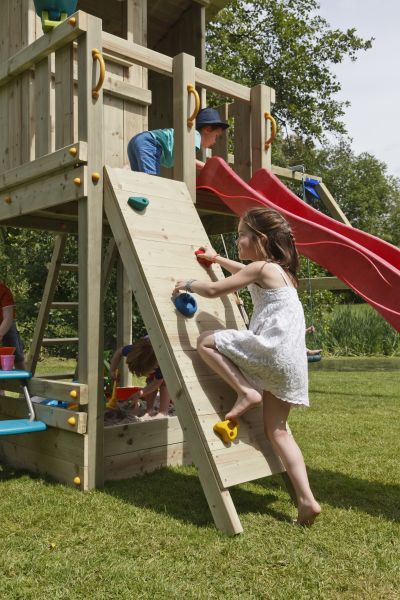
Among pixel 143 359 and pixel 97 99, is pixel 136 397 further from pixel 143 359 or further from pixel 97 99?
pixel 97 99

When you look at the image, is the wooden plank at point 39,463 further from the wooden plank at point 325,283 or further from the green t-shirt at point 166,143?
the wooden plank at point 325,283

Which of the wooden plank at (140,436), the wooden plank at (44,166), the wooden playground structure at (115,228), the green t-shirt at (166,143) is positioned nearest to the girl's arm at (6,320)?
the wooden playground structure at (115,228)

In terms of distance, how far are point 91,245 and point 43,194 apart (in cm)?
75

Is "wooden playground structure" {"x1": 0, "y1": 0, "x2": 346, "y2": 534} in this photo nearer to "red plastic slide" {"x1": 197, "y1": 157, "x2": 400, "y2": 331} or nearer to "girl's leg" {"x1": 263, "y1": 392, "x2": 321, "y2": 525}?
"girl's leg" {"x1": 263, "y1": 392, "x2": 321, "y2": 525}

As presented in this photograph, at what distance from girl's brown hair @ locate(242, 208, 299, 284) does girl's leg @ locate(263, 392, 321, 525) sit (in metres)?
0.79

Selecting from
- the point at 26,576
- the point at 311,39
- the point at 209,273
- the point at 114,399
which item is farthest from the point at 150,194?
the point at 311,39

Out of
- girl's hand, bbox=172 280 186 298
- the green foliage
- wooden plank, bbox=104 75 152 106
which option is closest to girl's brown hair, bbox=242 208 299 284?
girl's hand, bbox=172 280 186 298

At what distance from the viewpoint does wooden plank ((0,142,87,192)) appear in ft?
14.2

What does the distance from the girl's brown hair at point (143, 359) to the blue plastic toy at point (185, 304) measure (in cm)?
131

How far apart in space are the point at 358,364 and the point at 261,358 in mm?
11972

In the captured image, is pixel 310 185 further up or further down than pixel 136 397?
further up

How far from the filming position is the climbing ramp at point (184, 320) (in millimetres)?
3506

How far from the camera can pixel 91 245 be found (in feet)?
14.4

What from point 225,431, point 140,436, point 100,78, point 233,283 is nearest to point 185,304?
point 233,283
